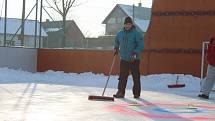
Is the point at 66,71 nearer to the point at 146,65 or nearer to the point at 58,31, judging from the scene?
the point at 146,65

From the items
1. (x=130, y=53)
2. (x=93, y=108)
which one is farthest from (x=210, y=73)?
(x=93, y=108)

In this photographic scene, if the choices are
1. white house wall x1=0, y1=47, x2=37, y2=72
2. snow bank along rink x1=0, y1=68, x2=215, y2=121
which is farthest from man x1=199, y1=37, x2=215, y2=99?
white house wall x1=0, y1=47, x2=37, y2=72

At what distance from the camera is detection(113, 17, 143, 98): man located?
10.4 meters

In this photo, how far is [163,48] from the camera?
15.7 meters

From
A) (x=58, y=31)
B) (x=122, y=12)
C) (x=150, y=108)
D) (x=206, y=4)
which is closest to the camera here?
(x=150, y=108)

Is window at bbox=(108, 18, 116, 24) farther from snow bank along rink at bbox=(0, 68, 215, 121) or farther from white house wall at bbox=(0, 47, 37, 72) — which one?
snow bank along rink at bbox=(0, 68, 215, 121)

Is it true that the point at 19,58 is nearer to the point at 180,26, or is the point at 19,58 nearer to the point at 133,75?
the point at 180,26

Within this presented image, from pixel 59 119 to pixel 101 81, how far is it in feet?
28.1

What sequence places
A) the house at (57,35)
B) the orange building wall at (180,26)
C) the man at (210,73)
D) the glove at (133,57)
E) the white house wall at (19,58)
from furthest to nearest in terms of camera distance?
the house at (57,35) < the white house wall at (19,58) < the orange building wall at (180,26) < the man at (210,73) < the glove at (133,57)

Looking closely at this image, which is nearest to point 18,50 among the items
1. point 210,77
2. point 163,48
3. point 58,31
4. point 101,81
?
point 101,81

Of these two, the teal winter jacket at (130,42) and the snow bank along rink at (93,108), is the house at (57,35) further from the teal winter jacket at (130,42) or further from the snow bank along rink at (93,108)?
the snow bank along rink at (93,108)

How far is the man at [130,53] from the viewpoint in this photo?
34.0ft

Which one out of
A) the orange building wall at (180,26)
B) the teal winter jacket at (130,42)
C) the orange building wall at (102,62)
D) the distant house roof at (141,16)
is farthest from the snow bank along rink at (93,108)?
the distant house roof at (141,16)

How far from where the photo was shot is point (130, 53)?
1042 centimetres
